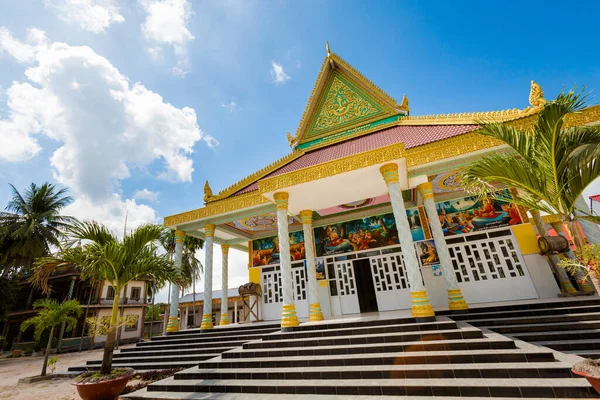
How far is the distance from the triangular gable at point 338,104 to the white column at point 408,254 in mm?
6175

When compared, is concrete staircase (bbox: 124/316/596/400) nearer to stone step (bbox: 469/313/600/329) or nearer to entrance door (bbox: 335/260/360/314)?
stone step (bbox: 469/313/600/329)

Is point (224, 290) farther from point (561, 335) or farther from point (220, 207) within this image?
point (561, 335)

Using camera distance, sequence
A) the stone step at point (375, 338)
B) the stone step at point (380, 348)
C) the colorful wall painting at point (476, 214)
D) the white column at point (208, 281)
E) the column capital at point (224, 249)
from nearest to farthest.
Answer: the stone step at point (380, 348) < the stone step at point (375, 338) < the colorful wall painting at point (476, 214) < the white column at point (208, 281) < the column capital at point (224, 249)

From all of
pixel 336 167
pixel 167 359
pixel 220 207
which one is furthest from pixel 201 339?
pixel 336 167

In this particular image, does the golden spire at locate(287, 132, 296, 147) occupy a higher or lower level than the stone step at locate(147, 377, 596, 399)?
higher

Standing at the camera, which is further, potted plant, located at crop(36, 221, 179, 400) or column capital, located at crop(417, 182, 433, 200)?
column capital, located at crop(417, 182, 433, 200)

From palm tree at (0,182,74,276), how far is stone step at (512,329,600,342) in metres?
24.4

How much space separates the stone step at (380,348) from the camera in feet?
14.2

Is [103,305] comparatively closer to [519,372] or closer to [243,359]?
[243,359]

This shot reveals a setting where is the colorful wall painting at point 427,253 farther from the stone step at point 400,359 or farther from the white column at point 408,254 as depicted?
the stone step at point 400,359

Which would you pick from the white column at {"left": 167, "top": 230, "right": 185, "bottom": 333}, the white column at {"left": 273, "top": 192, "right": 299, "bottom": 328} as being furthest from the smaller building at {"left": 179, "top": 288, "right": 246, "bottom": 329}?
the white column at {"left": 273, "top": 192, "right": 299, "bottom": 328}

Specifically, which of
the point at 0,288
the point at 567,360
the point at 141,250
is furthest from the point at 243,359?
the point at 0,288

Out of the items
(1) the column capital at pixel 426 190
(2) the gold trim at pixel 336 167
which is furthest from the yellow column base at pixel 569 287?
(2) the gold trim at pixel 336 167

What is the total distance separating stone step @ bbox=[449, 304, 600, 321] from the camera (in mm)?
5828
